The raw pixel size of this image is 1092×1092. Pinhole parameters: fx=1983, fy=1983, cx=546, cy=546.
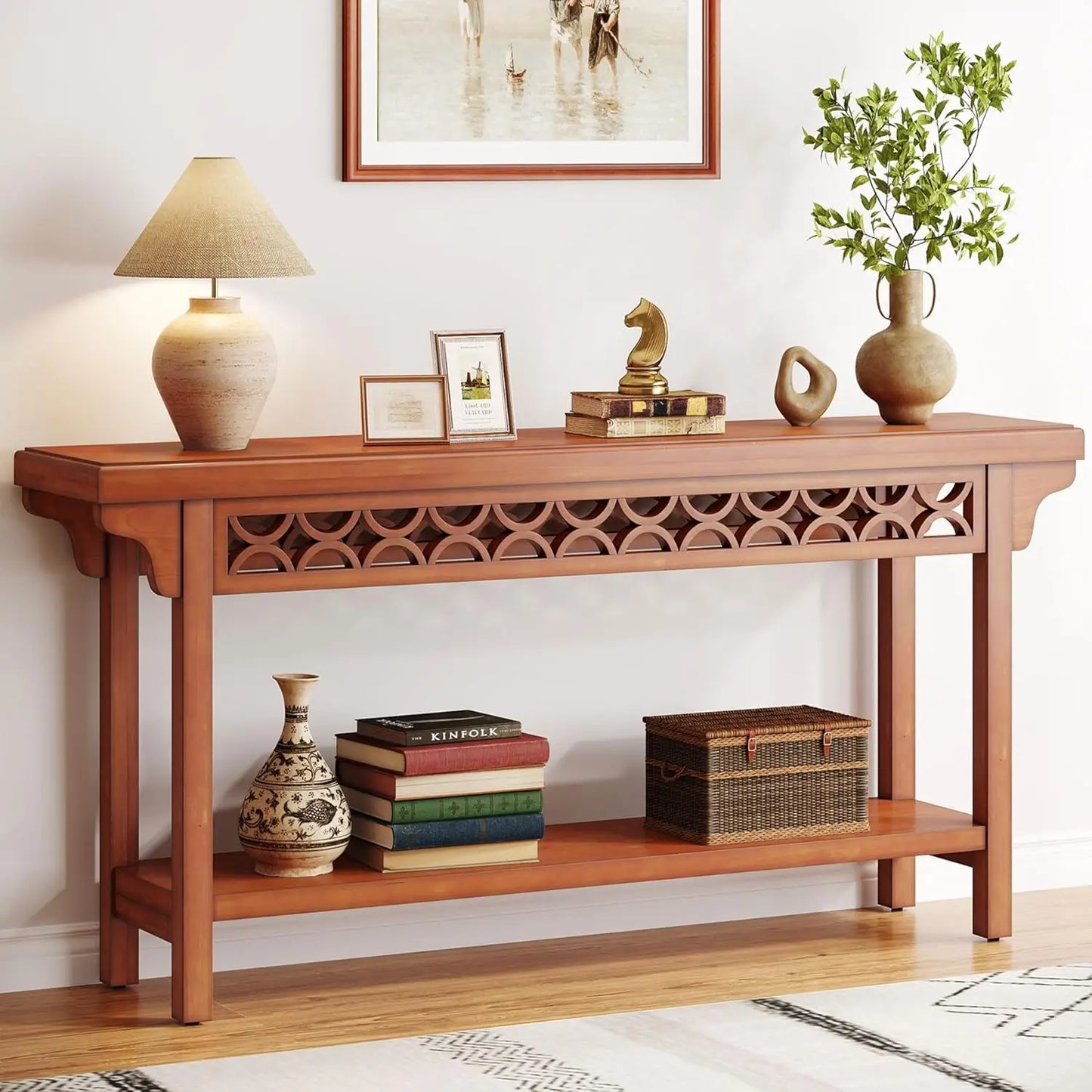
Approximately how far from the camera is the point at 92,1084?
2.92m

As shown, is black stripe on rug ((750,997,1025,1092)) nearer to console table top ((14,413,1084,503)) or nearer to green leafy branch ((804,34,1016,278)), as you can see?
console table top ((14,413,1084,503))

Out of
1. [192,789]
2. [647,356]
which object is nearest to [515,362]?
[647,356]

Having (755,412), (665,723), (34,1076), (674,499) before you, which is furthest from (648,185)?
(34,1076)

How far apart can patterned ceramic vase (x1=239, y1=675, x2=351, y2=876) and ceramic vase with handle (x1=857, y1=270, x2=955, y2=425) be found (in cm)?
117

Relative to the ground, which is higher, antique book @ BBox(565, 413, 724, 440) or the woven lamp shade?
the woven lamp shade

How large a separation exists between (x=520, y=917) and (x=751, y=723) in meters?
0.58

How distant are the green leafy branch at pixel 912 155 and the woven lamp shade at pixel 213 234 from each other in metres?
1.08

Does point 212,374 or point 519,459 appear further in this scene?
point 519,459

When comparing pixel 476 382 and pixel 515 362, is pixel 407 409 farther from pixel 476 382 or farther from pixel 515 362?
pixel 515 362

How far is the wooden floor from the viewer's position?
315cm

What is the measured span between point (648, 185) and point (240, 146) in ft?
2.59

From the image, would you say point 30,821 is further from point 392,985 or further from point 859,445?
point 859,445

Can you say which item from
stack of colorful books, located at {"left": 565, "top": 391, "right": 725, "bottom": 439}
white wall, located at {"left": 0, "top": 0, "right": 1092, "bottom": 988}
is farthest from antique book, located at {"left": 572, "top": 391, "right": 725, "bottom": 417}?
white wall, located at {"left": 0, "top": 0, "right": 1092, "bottom": 988}

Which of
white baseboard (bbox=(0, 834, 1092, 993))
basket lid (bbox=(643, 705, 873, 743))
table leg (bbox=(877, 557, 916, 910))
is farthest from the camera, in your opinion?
table leg (bbox=(877, 557, 916, 910))
